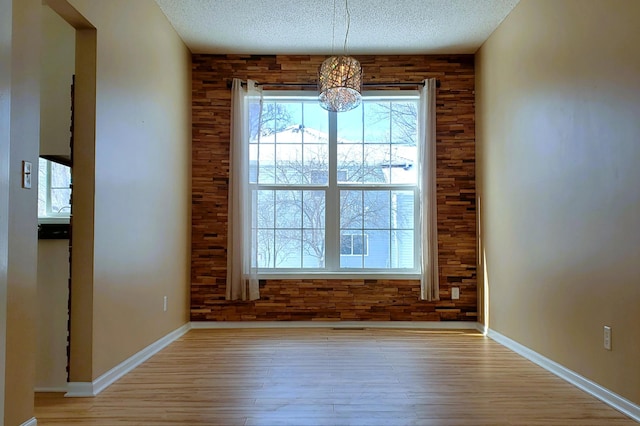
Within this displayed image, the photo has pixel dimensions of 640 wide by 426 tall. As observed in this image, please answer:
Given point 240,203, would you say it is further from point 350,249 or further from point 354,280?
point 354,280

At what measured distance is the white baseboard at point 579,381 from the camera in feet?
8.01

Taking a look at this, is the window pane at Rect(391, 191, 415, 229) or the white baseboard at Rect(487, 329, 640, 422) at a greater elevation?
the window pane at Rect(391, 191, 415, 229)

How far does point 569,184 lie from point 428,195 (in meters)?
1.86

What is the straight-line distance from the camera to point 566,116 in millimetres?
3088

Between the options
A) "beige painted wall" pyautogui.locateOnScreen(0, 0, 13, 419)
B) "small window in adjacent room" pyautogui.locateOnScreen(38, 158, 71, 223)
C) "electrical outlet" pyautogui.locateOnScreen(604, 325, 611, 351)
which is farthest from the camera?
"small window in adjacent room" pyautogui.locateOnScreen(38, 158, 71, 223)

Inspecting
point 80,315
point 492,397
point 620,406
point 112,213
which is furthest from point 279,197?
point 620,406

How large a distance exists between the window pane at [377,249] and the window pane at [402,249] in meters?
0.06

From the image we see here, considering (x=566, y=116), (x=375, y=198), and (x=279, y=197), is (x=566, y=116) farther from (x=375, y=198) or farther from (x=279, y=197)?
(x=279, y=197)

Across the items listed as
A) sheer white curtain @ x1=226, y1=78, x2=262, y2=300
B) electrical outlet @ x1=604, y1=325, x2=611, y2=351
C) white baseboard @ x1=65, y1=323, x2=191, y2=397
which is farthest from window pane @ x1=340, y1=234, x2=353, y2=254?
electrical outlet @ x1=604, y1=325, x2=611, y2=351

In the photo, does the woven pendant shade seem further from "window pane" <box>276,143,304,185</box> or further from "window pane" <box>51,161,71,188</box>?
"window pane" <box>51,161,71,188</box>

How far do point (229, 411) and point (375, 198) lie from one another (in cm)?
305

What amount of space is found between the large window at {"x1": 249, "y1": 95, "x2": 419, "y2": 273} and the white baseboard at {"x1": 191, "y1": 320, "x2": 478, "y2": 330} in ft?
1.82

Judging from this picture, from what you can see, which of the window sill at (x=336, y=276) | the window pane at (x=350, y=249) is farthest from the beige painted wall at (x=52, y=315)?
the window pane at (x=350, y=249)

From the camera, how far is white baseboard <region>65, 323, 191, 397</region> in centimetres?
274
